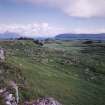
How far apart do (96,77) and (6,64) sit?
17.5m

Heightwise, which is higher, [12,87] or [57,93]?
[12,87]

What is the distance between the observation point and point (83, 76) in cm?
4375

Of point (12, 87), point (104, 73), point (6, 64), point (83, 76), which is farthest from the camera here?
point (104, 73)

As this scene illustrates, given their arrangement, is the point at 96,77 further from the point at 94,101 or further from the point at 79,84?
the point at 94,101

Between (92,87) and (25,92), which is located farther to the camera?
(92,87)

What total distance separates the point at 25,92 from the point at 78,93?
352 inches

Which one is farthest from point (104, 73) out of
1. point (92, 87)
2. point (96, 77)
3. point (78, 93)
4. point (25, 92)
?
point (25, 92)

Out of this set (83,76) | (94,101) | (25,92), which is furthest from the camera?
(83,76)

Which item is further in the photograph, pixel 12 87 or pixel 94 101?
pixel 94 101

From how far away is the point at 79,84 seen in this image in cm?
3781

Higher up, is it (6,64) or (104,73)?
(6,64)

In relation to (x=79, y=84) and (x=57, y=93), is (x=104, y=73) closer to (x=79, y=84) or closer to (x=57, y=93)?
(x=79, y=84)

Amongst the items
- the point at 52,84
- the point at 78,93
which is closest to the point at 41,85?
the point at 52,84

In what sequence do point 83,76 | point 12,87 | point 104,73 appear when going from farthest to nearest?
point 104,73 < point 83,76 < point 12,87
